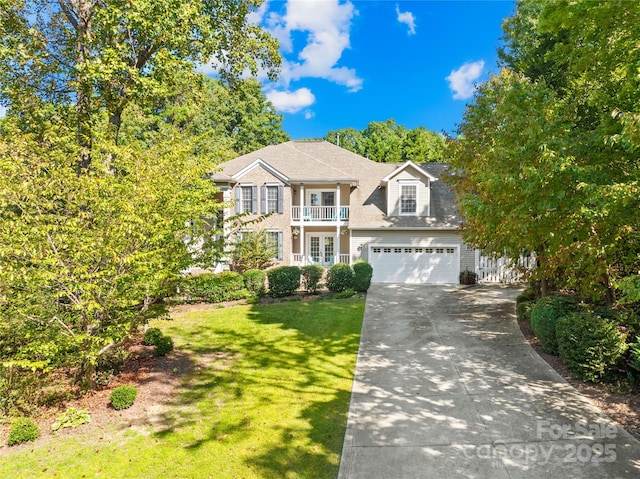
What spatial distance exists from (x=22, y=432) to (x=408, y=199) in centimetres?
1820

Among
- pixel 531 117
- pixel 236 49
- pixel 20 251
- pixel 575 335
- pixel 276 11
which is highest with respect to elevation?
pixel 276 11

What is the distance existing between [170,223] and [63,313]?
2503mm

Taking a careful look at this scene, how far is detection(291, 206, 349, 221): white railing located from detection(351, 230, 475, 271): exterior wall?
68.3 inches

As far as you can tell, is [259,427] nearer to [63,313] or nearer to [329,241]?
[63,313]

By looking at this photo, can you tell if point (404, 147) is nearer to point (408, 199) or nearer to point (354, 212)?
point (408, 199)

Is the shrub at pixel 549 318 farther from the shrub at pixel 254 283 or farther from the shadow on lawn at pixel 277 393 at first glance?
the shrub at pixel 254 283

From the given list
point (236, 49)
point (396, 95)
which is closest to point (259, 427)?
point (236, 49)

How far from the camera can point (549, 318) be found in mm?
8266

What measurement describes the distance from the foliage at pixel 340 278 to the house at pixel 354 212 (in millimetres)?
3559

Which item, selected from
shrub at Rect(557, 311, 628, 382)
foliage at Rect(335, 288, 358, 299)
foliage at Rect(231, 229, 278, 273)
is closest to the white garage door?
foliage at Rect(335, 288, 358, 299)

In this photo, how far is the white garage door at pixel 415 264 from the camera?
18953 millimetres

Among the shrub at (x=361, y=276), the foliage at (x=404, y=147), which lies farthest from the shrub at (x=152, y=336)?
the foliage at (x=404, y=147)

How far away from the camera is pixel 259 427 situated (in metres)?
5.75

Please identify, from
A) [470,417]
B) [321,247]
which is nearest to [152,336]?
[470,417]
